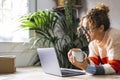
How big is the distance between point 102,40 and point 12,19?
4.61 ft

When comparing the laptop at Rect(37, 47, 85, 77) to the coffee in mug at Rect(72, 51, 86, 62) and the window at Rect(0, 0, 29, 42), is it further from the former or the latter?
the window at Rect(0, 0, 29, 42)

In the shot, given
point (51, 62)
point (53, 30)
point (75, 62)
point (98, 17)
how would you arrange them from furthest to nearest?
point (53, 30) → point (98, 17) → point (75, 62) → point (51, 62)

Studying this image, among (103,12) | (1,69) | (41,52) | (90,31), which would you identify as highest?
(103,12)

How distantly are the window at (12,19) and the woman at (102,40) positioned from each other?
1.19 m

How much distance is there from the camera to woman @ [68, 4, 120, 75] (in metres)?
1.81

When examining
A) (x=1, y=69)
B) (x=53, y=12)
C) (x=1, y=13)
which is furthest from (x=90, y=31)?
(x=1, y=13)

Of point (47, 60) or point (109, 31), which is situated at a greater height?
point (109, 31)

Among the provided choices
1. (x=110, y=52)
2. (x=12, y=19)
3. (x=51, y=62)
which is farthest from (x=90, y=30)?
(x=12, y=19)

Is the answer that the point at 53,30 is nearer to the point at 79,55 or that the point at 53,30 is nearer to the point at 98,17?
the point at 98,17

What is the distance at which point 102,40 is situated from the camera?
1.96 m

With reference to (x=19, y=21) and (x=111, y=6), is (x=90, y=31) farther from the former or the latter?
(x=19, y=21)

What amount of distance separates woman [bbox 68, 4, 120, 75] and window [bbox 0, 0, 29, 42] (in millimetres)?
1186

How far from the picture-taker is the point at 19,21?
294 centimetres

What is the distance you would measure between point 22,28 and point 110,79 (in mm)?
1588
